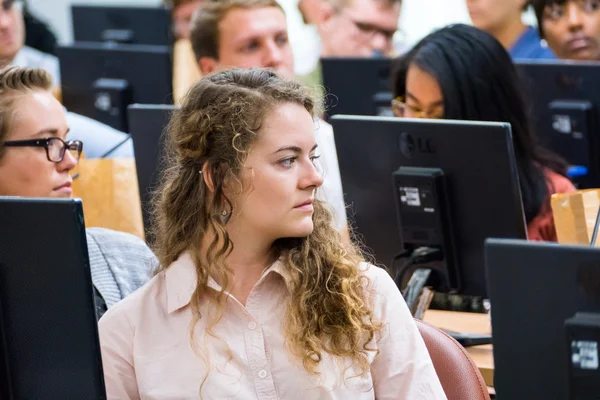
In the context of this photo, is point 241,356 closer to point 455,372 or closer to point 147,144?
point 455,372

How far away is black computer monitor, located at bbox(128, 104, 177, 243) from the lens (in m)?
2.83

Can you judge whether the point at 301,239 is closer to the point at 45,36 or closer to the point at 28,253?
the point at 28,253

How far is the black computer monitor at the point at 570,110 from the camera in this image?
3.27m

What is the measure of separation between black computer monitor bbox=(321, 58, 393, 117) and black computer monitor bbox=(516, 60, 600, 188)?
2.05 feet

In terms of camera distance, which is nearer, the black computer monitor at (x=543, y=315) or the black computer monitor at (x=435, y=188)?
the black computer monitor at (x=543, y=315)

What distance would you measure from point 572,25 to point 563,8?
2.9 inches

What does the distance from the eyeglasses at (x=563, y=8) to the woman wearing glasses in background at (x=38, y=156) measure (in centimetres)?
250

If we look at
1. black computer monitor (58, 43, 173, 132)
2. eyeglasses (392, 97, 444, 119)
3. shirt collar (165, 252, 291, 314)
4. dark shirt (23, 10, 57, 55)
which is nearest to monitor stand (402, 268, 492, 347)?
eyeglasses (392, 97, 444, 119)

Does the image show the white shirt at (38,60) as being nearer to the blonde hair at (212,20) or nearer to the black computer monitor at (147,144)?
the blonde hair at (212,20)

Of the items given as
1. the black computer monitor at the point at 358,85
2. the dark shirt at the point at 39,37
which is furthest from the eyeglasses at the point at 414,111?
the dark shirt at the point at 39,37

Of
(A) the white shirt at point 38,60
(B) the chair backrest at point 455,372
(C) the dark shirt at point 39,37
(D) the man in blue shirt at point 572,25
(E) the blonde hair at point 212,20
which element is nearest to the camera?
(B) the chair backrest at point 455,372

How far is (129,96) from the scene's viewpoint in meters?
4.30

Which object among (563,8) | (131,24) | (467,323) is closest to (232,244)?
(467,323)

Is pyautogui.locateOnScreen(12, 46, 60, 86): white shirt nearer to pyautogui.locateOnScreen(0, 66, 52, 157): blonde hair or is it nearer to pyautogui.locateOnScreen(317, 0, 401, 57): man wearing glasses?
pyautogui.locateOnScreen(317, 0, 401, 57): man wearing glasses
